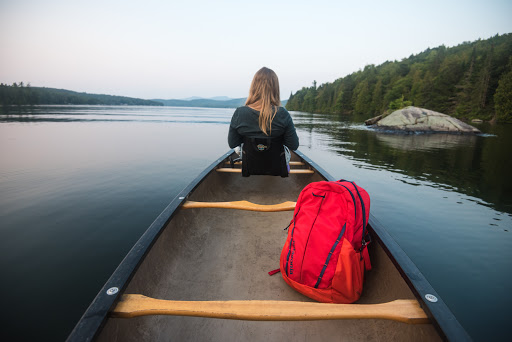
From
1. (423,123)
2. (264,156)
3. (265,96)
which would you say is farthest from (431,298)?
(423,123)

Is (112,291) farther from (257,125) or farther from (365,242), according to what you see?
(257,125)

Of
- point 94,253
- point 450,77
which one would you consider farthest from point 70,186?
point 450,77

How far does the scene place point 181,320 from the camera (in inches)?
74.3

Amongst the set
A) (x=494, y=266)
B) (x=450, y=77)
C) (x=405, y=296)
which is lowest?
(x=494, y=266)

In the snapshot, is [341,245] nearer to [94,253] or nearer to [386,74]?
[94,253]

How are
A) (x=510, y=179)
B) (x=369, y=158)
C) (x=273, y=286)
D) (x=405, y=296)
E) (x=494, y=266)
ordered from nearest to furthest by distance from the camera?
(x=405, y=296), (x=273, y=286), (x=494, y=266), (x=510, y=179), (x=369, y=158)

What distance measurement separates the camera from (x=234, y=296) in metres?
2.22

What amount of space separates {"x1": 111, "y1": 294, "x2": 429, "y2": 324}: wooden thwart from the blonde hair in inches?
87.5

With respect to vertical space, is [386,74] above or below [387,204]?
above

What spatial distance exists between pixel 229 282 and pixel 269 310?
103 cm

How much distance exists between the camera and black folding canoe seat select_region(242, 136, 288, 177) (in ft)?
11.3

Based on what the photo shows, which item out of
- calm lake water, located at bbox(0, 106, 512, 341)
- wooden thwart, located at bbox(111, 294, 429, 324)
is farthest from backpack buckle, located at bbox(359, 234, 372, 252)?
calm lake water, located at bbox(0, 106, 512, 341)

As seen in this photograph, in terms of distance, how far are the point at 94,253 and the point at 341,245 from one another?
4001 mm

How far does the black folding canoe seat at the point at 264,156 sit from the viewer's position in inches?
136
